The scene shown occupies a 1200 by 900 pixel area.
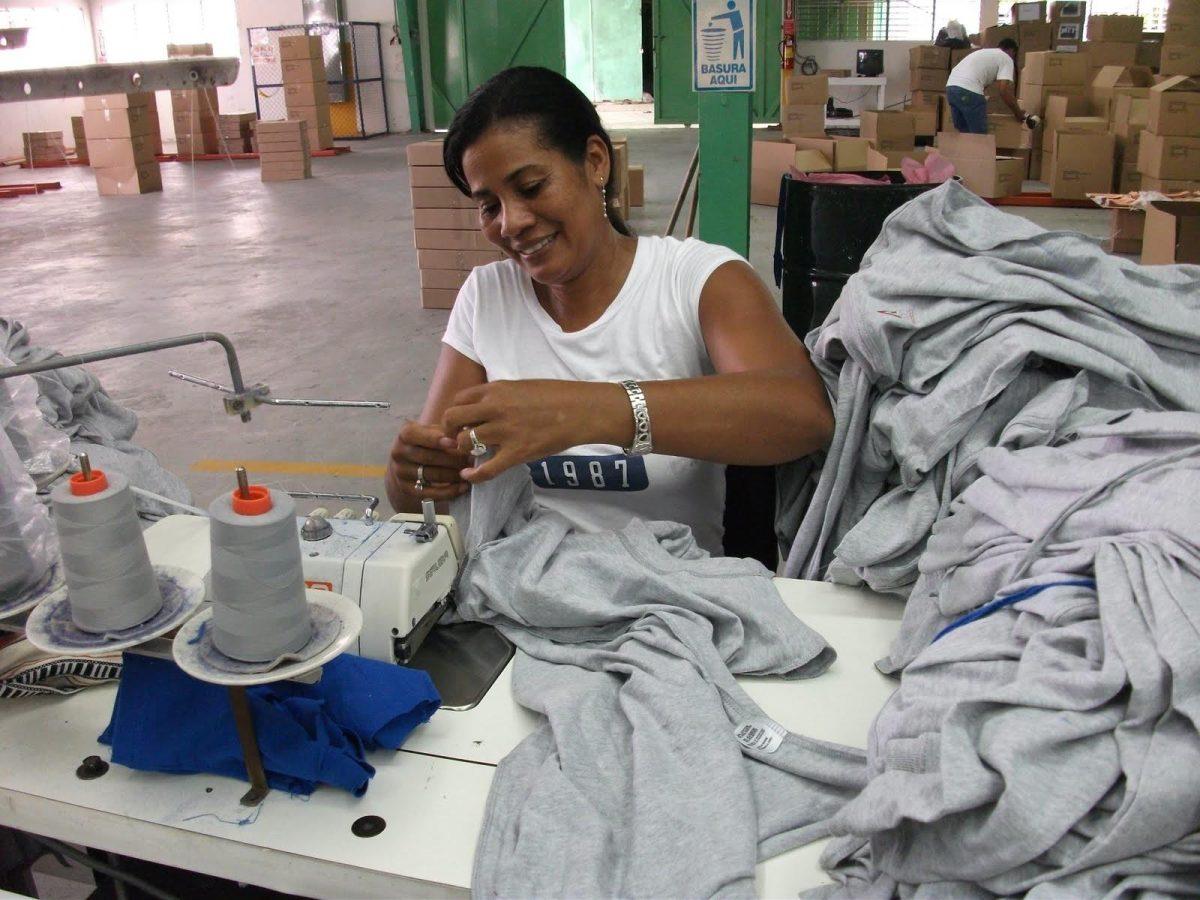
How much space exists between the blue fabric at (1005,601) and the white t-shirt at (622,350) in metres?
0.60

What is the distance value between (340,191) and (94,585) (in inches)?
337

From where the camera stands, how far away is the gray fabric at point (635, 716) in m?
0.79

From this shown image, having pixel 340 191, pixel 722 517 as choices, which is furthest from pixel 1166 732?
pixel 340 191

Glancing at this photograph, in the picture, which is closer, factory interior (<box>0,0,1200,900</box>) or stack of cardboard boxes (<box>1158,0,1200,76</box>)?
factory interior (<box>0,0,1200,900</box>)

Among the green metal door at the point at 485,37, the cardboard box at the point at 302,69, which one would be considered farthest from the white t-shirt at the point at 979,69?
the cardboard box at the point at 302,69

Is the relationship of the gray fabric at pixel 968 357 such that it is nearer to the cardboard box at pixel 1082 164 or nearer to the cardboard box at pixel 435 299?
the cardboard box at pixel 435 299

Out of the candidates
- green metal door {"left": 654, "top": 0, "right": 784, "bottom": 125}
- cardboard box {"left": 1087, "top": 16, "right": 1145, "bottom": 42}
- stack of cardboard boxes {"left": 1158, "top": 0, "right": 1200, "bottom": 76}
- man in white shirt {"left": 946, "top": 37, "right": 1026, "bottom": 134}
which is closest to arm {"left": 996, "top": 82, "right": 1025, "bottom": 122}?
man in white shirt {"left": 946, "top": 37, "right": 1026, "bottom": 134}

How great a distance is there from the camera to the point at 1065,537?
0.88m

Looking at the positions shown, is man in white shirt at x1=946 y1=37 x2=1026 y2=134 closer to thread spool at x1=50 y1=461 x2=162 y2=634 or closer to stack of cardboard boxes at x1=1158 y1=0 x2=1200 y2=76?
stack of cardboard boxes at x1=1158 y1=0 x2=1200 y2=76

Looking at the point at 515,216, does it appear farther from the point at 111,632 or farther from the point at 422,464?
the point at 111,632

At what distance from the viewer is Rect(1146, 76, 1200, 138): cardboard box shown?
232 inches

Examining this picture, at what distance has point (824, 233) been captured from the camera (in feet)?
6.64

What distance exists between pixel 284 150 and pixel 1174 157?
727 cm

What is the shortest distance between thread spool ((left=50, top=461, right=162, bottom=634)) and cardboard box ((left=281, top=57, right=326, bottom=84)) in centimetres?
1059
